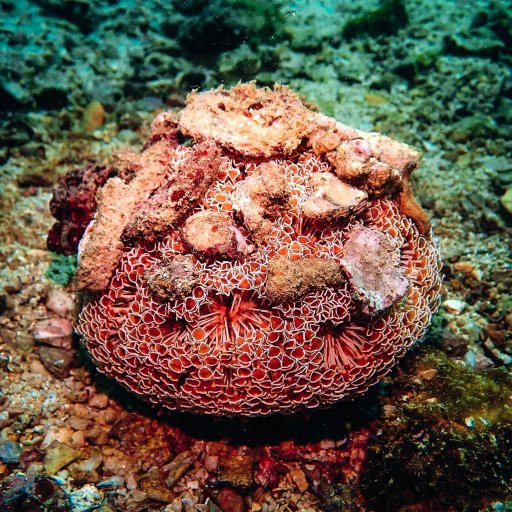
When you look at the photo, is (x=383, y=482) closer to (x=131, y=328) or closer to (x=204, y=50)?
(x=131, y=328)

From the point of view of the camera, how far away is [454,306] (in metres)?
5.28

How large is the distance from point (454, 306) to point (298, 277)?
3.04 meters

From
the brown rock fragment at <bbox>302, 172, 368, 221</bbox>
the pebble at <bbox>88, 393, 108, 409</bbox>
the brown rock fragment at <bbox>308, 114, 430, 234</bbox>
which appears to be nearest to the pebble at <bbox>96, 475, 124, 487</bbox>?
the pebble at <bbox>88, 393, 108, 409</bbox>

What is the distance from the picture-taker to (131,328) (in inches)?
136

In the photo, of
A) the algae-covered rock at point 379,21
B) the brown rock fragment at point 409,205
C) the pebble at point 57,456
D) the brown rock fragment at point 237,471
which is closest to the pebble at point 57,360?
the pebble at point 57,456

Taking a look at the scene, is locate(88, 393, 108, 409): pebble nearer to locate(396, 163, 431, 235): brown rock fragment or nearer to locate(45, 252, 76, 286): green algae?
locate(45, 252, 76, 286): green algae

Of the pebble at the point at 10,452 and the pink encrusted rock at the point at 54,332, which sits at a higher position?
the pink encrusted rock at the point at 54,332

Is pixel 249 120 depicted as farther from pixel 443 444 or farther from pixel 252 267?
pixel 443 444

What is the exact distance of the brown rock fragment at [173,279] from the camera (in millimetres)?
3182

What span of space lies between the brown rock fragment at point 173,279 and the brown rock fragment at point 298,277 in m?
0.59

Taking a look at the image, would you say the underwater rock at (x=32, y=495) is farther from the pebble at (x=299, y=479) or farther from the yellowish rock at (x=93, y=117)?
the yellowish rock at (x=93, y=117)

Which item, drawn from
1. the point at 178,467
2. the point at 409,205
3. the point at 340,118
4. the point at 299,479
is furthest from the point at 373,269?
the point at 340,118

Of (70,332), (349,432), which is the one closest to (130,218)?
(70,332)

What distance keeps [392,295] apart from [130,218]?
2227 mm
